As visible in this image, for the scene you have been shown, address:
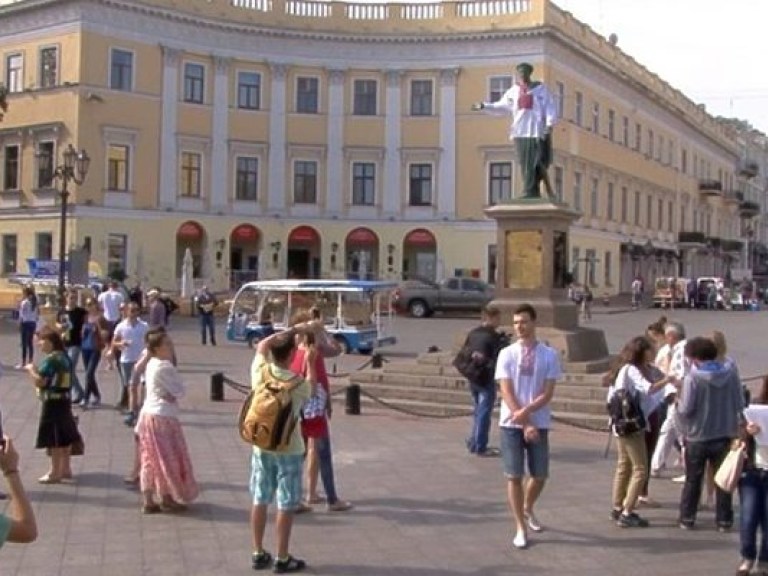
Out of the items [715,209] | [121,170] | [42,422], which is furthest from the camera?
[715,209]

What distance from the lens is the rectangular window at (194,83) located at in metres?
49.5

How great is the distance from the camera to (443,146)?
52094mm

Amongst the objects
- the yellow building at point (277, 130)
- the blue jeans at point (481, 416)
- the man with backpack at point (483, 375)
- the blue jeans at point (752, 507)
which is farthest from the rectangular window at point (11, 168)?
the blue jeans at point (752, 507)

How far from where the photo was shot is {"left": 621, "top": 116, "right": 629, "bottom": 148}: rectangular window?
208 ft

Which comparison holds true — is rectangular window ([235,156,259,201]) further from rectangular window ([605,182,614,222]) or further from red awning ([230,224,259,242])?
rectangular window ([605,182,614,222])

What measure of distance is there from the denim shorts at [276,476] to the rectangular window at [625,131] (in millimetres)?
58073

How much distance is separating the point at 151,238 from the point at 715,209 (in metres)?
53.3

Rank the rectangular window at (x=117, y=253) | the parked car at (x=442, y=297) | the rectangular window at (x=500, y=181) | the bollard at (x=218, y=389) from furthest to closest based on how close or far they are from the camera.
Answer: the rectangular window at (x=500, y=181)
the rectangular window at (x=117, y=253)
the parked car at (x=442, y=297)
the bollard at (x=218, y=389)

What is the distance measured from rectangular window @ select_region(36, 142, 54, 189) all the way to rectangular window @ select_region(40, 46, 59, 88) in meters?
2.53

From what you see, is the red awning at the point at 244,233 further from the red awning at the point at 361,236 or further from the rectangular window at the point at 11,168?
the rectangular window at the point at 11,168

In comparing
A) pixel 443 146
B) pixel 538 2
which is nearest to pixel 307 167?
pixel 443 146

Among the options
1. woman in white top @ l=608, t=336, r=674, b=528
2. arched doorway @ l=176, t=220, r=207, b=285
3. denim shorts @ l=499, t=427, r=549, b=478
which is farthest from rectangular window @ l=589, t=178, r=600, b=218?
denim shorts @ l=499, t=427, r=549, b=478

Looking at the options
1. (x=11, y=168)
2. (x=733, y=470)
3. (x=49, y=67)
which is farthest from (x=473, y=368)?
(x=11, y=168)

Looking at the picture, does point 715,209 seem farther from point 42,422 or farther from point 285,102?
point 42,422
